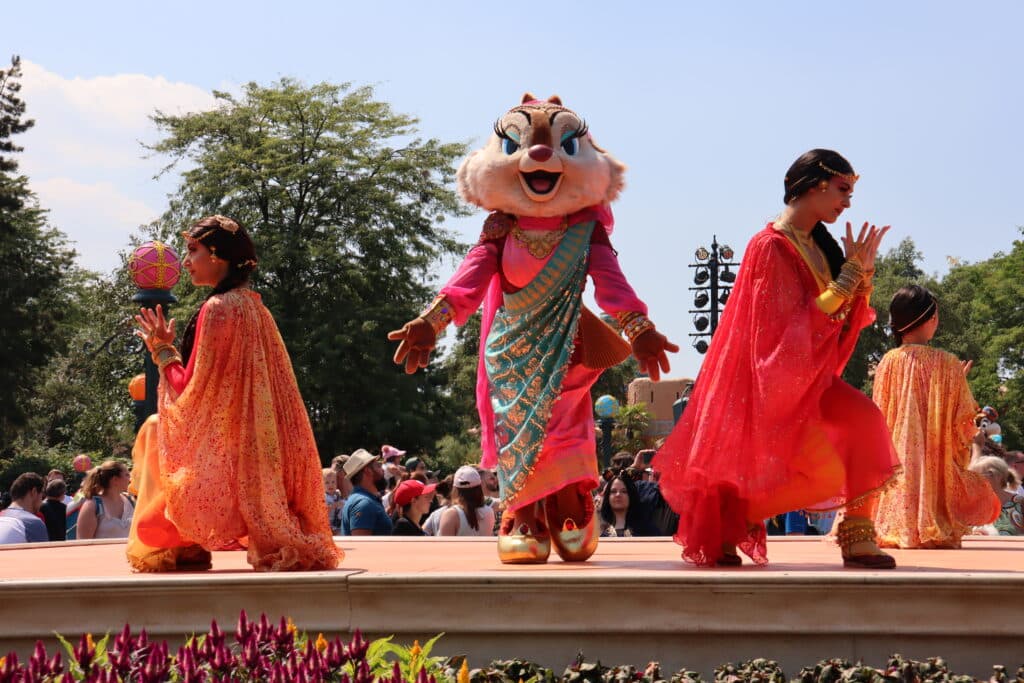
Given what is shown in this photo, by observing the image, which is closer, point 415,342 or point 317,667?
point 317,667

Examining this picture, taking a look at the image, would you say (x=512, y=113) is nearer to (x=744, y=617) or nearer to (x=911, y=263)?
(x=744, y=617)

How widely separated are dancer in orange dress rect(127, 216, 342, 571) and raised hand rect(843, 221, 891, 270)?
2.73 m

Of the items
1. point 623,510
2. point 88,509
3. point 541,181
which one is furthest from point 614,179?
point 88,509

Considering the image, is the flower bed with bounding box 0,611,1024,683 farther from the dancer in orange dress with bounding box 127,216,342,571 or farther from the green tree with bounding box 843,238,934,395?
the green tree with bounding box 843,238,934,395

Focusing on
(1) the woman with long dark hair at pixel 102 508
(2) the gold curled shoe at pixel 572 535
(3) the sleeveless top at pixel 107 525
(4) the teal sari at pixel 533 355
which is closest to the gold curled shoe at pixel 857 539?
(2) the gold curled shoe at pixel 572 535

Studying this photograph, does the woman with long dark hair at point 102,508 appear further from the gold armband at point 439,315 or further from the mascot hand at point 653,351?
the mascot hand at point 653,351

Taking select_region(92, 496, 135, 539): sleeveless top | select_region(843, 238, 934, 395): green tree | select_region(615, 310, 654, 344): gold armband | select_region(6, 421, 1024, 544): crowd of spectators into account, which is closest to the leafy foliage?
select_region(843, 238, 934, 395): green tree

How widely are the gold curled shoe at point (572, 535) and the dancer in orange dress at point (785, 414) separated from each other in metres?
0.59

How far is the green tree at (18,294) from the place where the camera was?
37000 mm

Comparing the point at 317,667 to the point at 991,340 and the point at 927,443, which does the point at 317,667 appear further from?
the point at 991,340

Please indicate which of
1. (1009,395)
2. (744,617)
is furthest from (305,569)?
(1009,395)

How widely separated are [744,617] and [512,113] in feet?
10.5

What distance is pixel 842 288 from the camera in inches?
256

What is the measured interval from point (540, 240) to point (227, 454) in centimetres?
199
